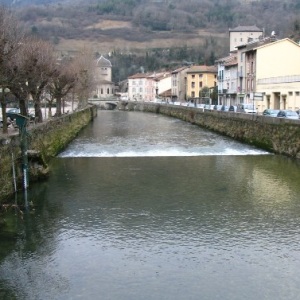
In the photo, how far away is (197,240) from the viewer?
17.7m

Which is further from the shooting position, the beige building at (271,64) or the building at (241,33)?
the building at (241,33)

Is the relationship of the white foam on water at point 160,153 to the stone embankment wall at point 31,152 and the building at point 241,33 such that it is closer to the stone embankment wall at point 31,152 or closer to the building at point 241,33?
the stone embankment wall at point 31,152

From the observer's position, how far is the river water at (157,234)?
13930mm

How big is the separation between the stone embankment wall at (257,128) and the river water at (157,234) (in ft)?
10.5

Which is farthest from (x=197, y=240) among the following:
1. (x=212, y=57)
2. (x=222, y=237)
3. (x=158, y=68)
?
(x=158, y=68)

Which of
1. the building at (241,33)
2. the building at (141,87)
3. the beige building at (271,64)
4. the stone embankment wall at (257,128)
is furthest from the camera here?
the building at (141,87)

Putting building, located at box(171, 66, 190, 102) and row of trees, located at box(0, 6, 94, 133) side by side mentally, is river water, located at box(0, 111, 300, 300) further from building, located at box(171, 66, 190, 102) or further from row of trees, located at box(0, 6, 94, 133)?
building, located at box(171, 66, 190, 102)

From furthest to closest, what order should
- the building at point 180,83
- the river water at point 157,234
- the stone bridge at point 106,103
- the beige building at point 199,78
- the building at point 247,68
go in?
the stone bridge at point 106,103 → the building at point 180,83 → the beige building at point 199,78 → the building at point 247,68 → the river water at point 157,234

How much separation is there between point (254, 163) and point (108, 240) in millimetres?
18440

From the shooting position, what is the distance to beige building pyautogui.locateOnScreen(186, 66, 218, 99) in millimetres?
105625

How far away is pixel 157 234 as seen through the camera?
18312 mm

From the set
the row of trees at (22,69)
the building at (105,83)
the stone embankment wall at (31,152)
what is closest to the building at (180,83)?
the building at (105,83)

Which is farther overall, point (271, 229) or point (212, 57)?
point (212, 57)

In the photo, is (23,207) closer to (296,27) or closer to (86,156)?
(86,156)
